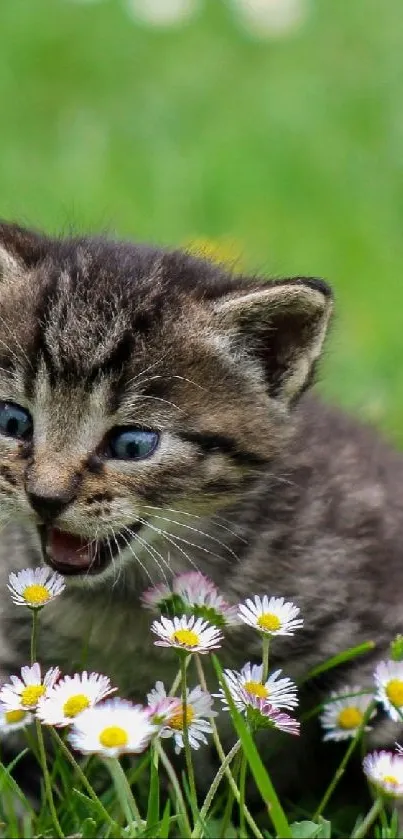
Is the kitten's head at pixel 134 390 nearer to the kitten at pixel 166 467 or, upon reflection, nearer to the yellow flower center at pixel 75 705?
the kitten at pixel 166 467

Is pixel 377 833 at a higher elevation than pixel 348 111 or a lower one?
lower

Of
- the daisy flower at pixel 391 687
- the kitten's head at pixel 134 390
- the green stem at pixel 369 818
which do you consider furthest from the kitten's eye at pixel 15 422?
the green stem at pixel 369 818

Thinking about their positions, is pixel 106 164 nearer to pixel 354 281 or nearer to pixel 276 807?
pixel 354 281

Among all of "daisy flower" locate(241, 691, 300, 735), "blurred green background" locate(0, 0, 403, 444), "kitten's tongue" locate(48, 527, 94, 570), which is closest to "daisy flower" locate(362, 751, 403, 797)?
"daisy flower" locate(241, 691, 300, 735)

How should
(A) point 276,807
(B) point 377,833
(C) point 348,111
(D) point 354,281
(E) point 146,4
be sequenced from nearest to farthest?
(A) point 276,807
(B) point 377,833
(D) point 354,281
(C) point 348,111
(E) point 146,4

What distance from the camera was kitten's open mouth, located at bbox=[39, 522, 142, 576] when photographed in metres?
2.37

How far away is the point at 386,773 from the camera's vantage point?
2055mm

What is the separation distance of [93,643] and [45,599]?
1.53ft

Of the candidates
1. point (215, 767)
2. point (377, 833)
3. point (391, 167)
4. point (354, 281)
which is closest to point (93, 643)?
point (215, 767)

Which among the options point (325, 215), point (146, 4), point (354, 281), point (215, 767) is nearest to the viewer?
point (215, 767)

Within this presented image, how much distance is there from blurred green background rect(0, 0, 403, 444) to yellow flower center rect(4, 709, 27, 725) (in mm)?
2190

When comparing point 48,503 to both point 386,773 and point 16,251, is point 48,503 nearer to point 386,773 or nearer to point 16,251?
point 16,251

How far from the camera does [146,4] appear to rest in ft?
24.8

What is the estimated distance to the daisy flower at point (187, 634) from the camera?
2.06 m
